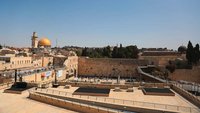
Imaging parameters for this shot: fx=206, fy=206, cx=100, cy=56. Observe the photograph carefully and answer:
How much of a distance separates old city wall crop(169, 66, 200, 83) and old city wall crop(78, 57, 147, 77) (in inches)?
572

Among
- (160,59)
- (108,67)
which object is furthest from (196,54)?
(108,67)

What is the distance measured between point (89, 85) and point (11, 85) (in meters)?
9.56

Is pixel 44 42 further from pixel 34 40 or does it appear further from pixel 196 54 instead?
pixel 196 54

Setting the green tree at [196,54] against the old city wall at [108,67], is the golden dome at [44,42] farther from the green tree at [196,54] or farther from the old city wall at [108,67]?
the green tree at [196,54]

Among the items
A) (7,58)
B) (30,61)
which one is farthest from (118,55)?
(7,58)

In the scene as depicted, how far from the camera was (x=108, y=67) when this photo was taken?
67438 mm

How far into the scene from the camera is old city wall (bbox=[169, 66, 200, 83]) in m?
50.2

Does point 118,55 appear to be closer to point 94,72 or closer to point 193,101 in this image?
point 94,72

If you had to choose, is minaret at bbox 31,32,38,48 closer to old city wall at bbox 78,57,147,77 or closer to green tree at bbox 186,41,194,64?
old city wall at bbox 78,57,147,77

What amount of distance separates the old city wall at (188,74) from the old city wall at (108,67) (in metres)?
14.5

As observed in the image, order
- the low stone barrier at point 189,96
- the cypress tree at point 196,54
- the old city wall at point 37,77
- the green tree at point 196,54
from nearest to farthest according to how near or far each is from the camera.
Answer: the low stone barrier at point 189,96
the old city wall at point 37,77
the green tree at point 196,54
the cypress tree at point 196,54

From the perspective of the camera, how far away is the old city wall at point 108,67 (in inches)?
2584

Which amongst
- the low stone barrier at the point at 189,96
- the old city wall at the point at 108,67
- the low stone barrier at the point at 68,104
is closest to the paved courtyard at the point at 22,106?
the low stone barrier at the point at 68,104

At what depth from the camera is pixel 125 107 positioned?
615 inches
